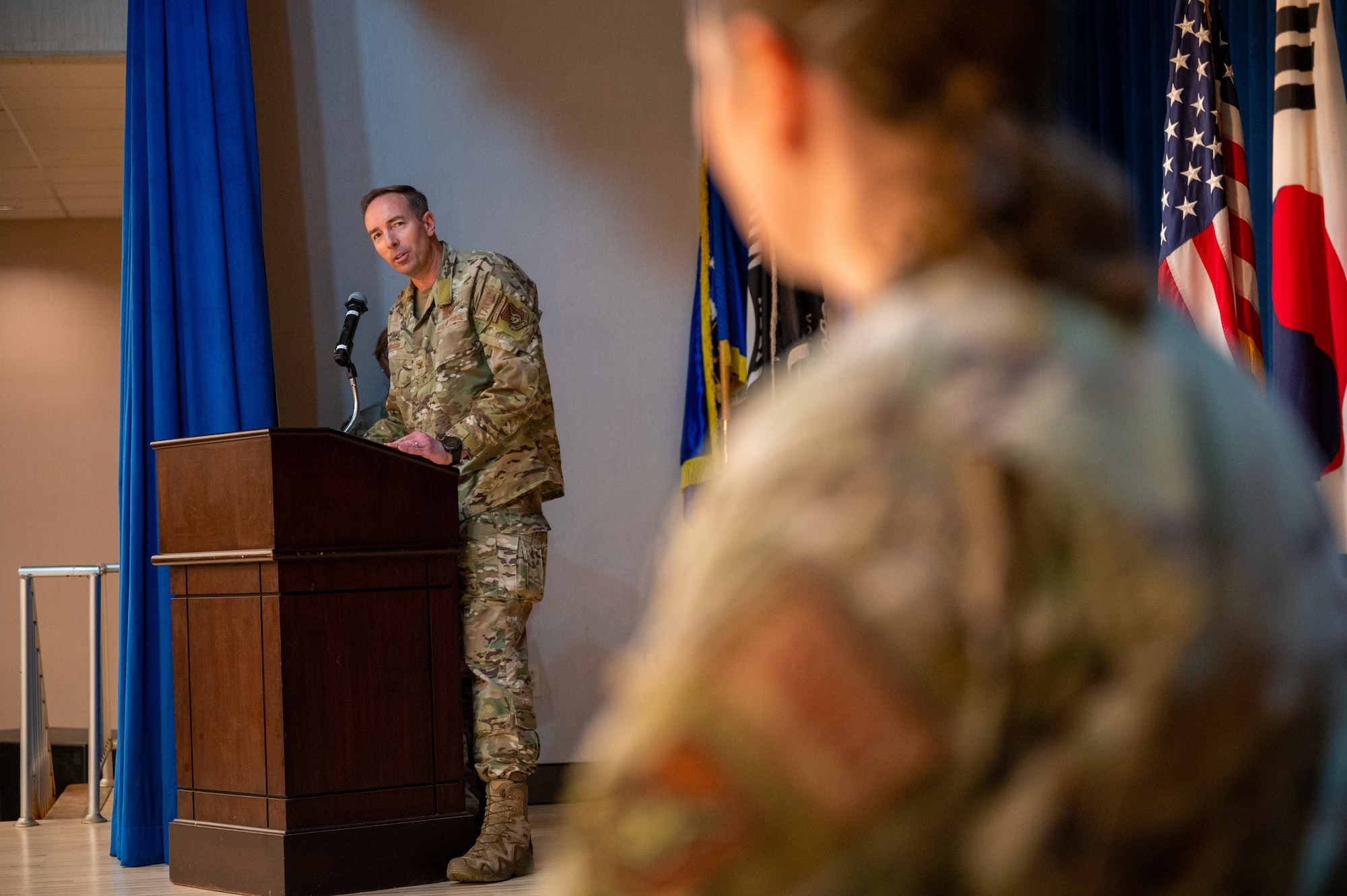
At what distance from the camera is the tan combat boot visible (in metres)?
3.17

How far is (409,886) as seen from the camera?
3.17 metres

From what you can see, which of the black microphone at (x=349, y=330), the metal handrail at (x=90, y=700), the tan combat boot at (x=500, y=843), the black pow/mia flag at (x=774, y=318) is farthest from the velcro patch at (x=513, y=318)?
the metal handrail at (x=90, y=700)

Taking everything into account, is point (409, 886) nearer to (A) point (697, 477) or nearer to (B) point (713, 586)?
(A) point (697, 477)

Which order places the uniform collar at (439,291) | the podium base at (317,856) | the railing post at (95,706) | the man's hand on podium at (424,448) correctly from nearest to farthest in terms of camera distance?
the podium base at (317,856), the man's hand on podium at (424,448), the uniform collar at (439,291), the railing post at (95,706)

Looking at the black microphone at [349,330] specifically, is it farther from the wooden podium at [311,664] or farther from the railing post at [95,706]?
the railing post at [95,706]

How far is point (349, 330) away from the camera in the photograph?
149 inches

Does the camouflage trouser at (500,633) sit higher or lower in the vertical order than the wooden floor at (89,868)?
higher

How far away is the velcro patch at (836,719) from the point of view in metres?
0.39

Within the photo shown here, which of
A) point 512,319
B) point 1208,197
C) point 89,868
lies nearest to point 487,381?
point 512,319

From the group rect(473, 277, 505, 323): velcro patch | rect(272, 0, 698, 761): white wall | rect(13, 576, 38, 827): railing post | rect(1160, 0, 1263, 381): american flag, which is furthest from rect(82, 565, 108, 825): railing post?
rect(1160, 0, 1263, 381): american flag

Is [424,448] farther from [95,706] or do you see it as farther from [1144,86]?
[1144,86]

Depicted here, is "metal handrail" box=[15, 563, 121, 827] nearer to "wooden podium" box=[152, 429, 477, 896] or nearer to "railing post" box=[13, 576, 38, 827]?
"railing post" box=[13, 576, 38, 827]

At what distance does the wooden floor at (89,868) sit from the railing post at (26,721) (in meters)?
0.07

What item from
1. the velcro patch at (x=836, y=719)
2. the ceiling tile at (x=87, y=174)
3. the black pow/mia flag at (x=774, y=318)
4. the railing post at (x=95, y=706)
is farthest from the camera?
the ceiling tile at (x=87, y=174)
